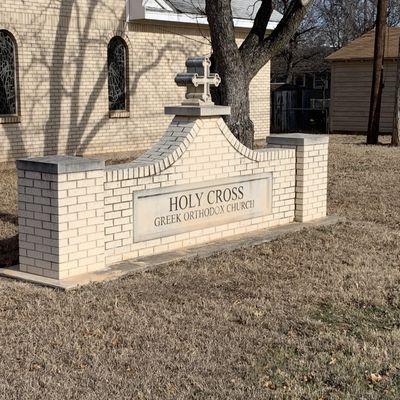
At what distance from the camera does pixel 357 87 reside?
88.6 ft

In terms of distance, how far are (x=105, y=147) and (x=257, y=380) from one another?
13.4 meters

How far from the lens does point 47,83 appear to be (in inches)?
625

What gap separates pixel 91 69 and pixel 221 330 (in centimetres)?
1239

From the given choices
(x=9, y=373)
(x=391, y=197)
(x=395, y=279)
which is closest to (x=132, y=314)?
(x=9, y=373)

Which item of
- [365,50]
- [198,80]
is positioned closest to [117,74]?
[198,80]

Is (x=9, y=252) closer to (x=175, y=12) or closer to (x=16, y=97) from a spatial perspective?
(x=16, y=97)

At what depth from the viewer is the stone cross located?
7.96 metres

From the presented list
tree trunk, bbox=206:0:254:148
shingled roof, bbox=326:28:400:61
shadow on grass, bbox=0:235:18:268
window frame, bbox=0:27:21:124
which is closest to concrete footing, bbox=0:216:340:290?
shadow on grass, bbox=0:235:18:268

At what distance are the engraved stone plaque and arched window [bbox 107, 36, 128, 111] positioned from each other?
9450 mm

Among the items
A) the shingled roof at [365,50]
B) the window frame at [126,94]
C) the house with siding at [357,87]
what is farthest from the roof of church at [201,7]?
the house with siding at [357,87]

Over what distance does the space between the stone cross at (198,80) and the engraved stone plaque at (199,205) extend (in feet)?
3.05

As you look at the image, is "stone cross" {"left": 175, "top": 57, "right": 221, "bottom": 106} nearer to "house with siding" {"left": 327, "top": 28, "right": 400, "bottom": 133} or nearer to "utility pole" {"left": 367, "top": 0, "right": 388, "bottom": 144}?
"utility pole" {"left": 367, "top": 0, "right": 388, "bottom": 144}

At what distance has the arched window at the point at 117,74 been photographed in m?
17.6

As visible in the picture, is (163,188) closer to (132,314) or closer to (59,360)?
(132,314)
